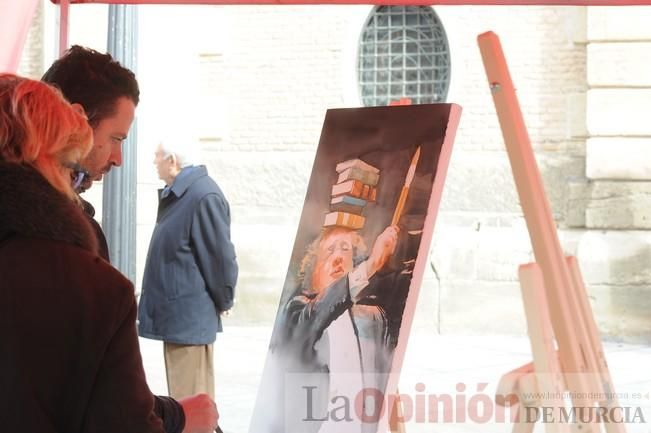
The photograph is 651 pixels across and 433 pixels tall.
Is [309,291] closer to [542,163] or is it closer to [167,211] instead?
[167,211]

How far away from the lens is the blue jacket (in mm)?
4715

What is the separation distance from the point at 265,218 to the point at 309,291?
21.2 feet

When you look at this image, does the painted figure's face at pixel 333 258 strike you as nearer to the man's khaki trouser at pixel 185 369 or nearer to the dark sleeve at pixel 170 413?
the dark sleeve at pixel 170 413

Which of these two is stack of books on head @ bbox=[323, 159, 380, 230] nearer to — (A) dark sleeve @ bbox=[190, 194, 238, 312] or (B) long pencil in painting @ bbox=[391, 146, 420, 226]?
(B) long pencil in painting @ bbox=[391, 146, 420, 226]

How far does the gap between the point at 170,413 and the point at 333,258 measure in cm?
131

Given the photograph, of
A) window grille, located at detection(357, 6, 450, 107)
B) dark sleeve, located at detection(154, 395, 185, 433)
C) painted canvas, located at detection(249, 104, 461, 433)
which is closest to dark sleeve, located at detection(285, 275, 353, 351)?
painted canvas, located at detection(249, 104, 461, 433)

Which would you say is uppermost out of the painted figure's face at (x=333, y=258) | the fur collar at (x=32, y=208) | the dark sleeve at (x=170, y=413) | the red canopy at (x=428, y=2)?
A: the red canopy at (x=428, y=2)

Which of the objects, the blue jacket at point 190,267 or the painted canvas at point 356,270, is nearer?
the painted canvas at point 356,270

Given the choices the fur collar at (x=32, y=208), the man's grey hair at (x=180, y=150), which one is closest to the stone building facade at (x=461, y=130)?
the man's grey hair at (x=180, y=150)

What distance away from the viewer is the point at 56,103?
170 centimetres

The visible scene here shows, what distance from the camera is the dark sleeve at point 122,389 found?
1.64 m

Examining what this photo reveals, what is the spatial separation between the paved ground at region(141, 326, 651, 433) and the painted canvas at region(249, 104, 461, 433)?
7.79 ft

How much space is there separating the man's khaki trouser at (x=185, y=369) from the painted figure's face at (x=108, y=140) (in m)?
2.47

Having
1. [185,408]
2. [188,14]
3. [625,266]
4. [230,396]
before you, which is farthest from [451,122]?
[188,14]
